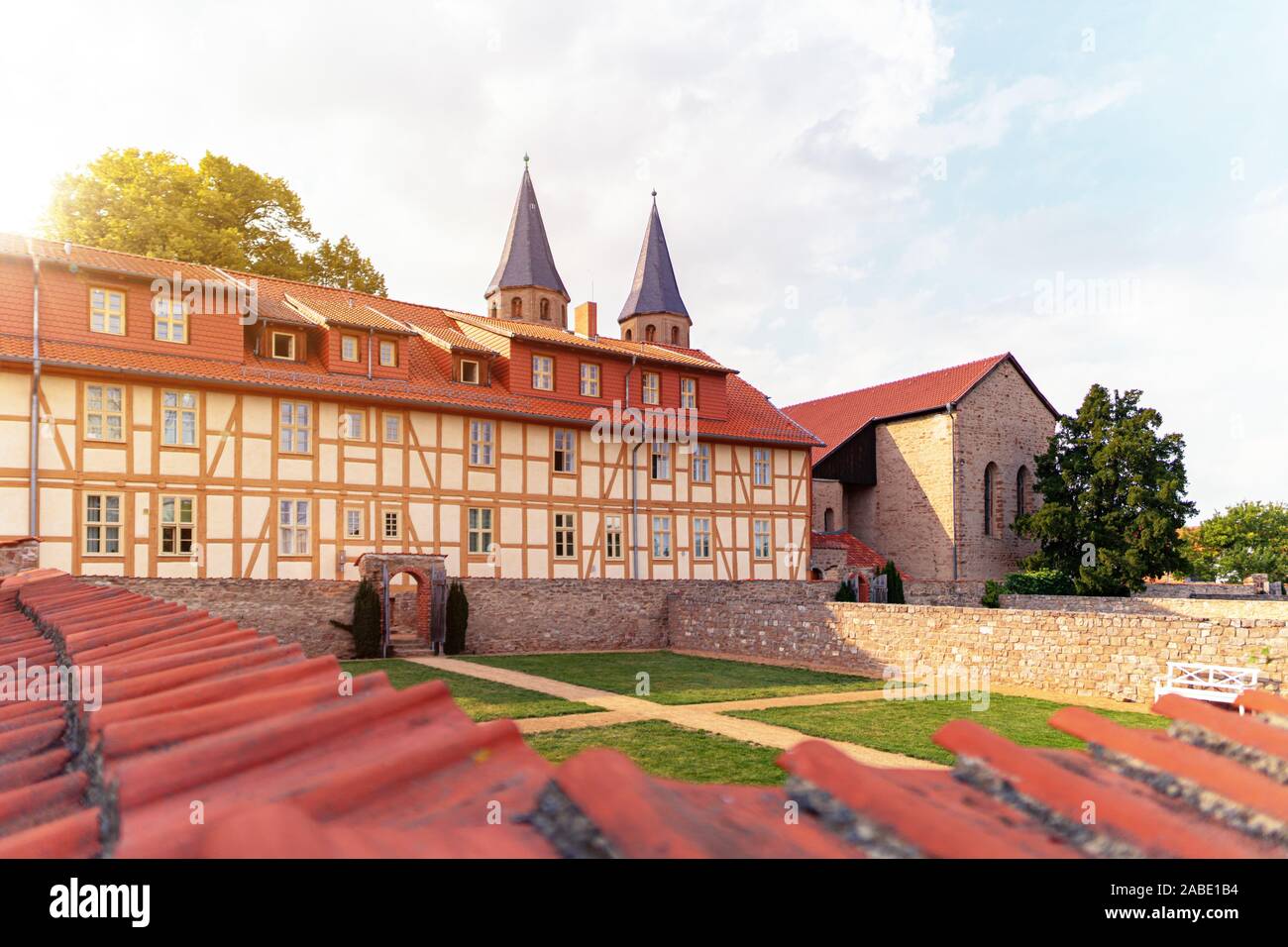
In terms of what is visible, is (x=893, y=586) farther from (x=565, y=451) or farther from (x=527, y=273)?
(x=527, y=273)

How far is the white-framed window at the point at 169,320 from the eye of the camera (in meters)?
19.4

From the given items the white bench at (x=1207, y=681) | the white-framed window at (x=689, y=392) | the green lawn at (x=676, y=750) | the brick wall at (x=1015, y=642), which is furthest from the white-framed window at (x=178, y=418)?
the white bench at (x=1207, y=681)

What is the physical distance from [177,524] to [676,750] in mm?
14436

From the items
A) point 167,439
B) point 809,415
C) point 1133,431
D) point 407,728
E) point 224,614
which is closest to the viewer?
point 407,728

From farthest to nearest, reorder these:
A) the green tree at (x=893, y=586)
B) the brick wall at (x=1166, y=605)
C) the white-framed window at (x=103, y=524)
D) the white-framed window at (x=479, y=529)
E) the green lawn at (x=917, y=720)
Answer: the green tree at (x=893, y=586) < the brick wall at (x=1166, y=605) < the white-framed window at (x=479, y=529) < the white-framed window at (x=103, y=524) < the green lawn at (x=917, y=720)

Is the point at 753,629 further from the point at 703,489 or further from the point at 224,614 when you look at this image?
the point at 224,614

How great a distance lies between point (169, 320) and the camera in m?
19.6

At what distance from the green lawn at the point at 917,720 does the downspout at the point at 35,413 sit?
1494 cm

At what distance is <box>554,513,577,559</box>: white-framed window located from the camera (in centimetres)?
2412

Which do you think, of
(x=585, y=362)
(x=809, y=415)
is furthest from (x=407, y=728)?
(x=809, y=415)

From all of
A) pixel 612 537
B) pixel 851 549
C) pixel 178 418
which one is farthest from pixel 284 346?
pixel 851 549

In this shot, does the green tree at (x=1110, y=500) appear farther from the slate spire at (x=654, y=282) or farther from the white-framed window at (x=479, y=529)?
the white-framed window at (x=479, y=529)

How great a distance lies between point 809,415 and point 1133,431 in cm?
1492
